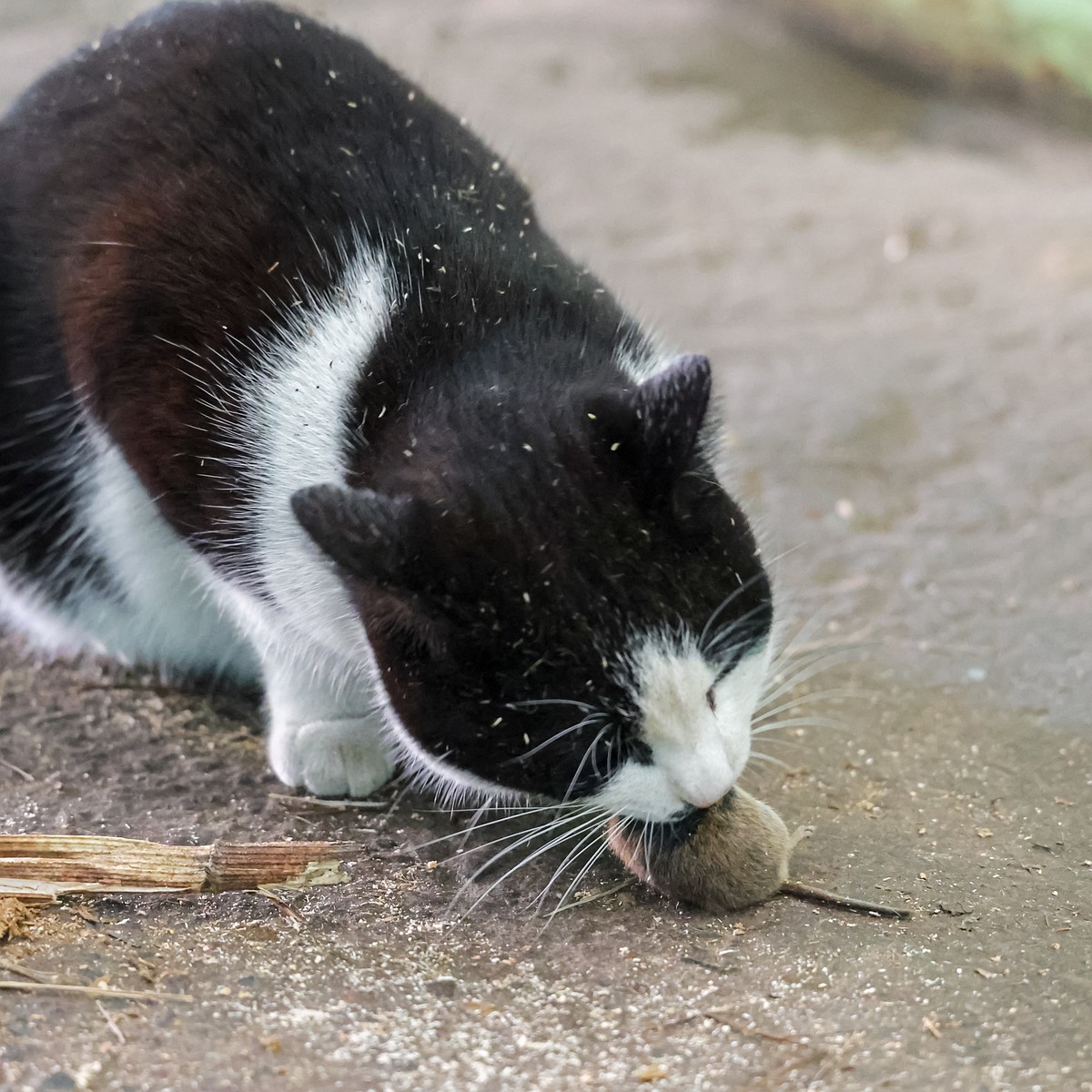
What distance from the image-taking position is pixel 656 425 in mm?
1680

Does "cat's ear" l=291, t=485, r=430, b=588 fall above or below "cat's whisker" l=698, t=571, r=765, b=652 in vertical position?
above

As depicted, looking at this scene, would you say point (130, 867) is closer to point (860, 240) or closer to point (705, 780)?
point (705, 780)

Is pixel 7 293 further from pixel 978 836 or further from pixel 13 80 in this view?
pixel 13 80

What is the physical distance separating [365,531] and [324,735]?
0.72 m

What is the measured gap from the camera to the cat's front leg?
2.22 meters

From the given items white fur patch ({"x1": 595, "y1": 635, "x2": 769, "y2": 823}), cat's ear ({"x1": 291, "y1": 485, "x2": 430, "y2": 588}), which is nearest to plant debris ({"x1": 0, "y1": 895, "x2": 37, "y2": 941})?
cat's ear ({"x1": 291, "y1": 485, "x2": 430, "y2": 588})

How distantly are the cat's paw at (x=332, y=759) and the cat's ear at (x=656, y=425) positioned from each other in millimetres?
795

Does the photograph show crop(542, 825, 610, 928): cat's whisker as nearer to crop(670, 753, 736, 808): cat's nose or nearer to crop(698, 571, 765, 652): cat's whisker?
crop(670, 753, 736, 808): cat's nose

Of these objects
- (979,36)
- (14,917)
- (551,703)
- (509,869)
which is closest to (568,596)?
(551,703)

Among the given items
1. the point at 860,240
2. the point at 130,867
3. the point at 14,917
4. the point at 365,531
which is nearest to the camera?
the point at 365,531

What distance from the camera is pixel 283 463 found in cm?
203

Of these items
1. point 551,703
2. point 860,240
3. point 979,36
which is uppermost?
point 979,36

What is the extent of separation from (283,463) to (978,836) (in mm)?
1235

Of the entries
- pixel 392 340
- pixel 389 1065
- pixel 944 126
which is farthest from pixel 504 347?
pixel 944 126
